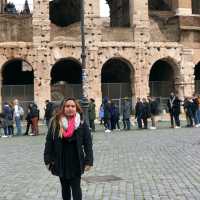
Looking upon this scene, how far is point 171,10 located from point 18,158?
23576mm

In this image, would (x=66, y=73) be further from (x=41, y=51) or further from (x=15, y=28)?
(x=15, y=28)

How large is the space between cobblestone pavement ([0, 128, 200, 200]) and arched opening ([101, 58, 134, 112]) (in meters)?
16.9

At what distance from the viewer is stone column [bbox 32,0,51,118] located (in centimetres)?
3066

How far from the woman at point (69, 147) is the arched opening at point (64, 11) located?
32396 millimetres

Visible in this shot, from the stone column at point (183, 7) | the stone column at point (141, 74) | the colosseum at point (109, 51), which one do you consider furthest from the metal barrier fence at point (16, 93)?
the stone column at point (183, 7)

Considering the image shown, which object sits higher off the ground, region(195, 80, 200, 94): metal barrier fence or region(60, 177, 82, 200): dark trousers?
region(195, 80, 200, 94): metal barrier fence

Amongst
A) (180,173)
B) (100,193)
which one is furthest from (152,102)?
(100,193)

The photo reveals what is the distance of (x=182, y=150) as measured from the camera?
45.3 ft

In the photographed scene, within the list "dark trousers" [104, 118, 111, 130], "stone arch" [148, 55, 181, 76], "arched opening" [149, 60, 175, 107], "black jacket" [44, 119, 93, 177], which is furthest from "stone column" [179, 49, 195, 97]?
"black jacket" [44, 119, 93, 177]

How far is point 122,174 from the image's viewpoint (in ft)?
32.2

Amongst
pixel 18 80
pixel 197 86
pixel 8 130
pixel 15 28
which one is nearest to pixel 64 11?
pixel 18 80

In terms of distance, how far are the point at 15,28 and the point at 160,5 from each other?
11234mm

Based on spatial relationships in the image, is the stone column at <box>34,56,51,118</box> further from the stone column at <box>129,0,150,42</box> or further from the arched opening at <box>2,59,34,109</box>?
the stone column at <box>129,0,150,42</box>

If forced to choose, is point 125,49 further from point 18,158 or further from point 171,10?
point 18,158
